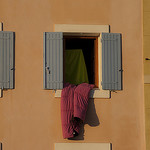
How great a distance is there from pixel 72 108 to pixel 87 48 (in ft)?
5.53

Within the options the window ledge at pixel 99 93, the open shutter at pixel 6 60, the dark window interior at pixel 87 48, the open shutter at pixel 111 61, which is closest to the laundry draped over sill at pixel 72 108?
the window ledge at pixel 99 93

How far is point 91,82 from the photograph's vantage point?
11945mm

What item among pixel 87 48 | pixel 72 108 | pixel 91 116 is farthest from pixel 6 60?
pixel 91 116

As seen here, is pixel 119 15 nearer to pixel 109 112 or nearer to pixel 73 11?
pixel 73 11

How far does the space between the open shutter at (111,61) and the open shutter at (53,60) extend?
0.94m

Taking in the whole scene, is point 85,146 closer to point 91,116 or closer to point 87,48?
point 91,116

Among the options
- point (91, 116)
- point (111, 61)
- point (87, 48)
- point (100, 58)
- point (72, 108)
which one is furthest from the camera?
point (87, 48)

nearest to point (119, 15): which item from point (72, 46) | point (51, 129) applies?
point (72, 46)

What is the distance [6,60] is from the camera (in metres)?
11.3

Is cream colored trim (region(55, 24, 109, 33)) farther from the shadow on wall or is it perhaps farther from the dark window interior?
the shadow on wall

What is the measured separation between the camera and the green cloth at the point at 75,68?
11.9m

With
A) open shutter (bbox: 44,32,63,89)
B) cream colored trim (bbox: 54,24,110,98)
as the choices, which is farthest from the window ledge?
open shutter (bbox: 44,32,63,89)

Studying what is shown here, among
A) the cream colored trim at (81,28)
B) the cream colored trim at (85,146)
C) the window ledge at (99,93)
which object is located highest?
the cream colored trim at (81,28)

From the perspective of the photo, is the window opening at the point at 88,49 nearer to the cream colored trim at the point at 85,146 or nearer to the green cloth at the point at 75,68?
the green cloth at the point at 75,68
